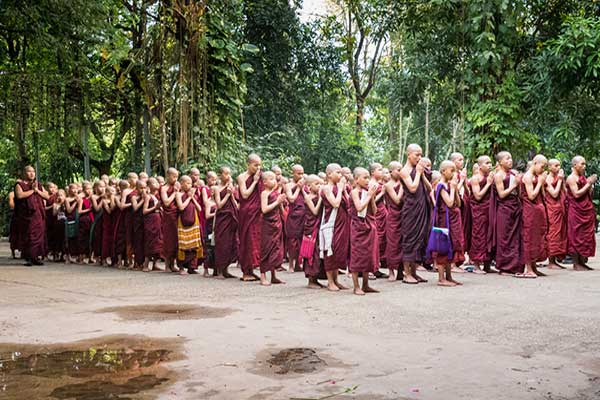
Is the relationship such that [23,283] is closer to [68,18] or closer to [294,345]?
[68,18]

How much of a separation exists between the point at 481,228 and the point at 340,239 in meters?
3.60

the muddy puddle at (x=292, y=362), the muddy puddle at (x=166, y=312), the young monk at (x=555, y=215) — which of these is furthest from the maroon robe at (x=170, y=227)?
the muddy puddle at (x=292, y=362)

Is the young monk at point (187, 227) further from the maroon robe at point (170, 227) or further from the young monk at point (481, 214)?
the young monk at point (481, 214)

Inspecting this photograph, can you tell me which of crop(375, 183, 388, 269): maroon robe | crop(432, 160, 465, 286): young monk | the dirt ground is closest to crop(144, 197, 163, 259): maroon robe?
the dirt ground

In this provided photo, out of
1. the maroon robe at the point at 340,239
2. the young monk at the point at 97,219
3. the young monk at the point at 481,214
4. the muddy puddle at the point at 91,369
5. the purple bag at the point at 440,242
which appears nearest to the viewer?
the muddy puddle at the point at 91,369

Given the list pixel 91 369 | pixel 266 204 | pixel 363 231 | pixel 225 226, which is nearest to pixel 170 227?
pixel 225 226

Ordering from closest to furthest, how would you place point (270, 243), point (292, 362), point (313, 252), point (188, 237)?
point (292, 362) < point (313, 252) < point (270, 243) < point (188, 237)

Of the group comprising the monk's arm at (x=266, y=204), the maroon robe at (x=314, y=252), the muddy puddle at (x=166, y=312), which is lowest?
the muddy puddle at (x=166, y=312)

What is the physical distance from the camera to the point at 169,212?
495 inches

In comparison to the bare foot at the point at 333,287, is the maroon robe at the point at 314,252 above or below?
above

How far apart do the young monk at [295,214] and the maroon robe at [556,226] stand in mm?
4140

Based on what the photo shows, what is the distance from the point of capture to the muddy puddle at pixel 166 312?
720 cm

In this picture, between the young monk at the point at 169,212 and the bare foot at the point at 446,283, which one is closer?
the bare foot at the point at 446,283

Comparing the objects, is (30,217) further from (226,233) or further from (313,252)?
(313,252)
